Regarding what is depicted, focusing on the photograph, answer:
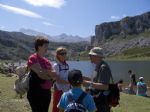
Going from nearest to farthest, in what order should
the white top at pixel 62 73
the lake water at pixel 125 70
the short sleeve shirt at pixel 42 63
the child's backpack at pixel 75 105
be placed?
1. the child's backpack at pixel 75 105
2. the short sleeve shirt at pixel 42 63
3. the white top at pixel 62 73
4. the lake water at pixel 125 70

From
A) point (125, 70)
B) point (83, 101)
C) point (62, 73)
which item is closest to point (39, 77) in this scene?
point (62, 73)

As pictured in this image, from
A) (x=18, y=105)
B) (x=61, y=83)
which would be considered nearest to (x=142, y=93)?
(x=18, y=105)

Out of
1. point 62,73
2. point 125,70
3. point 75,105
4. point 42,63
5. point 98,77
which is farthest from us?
point 125,70

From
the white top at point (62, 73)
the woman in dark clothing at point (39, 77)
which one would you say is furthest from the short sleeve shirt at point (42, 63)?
the white top at point (62, 73)

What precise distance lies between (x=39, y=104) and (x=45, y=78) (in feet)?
1.84

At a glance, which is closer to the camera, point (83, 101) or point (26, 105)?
point (83, 101)

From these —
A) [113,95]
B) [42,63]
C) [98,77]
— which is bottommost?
[113,95]

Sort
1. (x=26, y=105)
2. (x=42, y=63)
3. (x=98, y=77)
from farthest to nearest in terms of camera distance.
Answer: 1. (x=26, y=105)
2. (x=42, y=63)
3. (x=98, y=77)

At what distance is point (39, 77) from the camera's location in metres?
7.63

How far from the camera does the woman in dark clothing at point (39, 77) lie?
764cm

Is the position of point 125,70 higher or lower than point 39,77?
lower

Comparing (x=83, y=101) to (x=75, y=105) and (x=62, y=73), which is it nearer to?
(x=75, y=105)

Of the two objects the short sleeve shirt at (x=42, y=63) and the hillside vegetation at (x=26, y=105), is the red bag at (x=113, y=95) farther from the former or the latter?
the hillside vegetation at (x=26, y=105)

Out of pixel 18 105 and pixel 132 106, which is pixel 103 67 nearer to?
pixel 18 105
